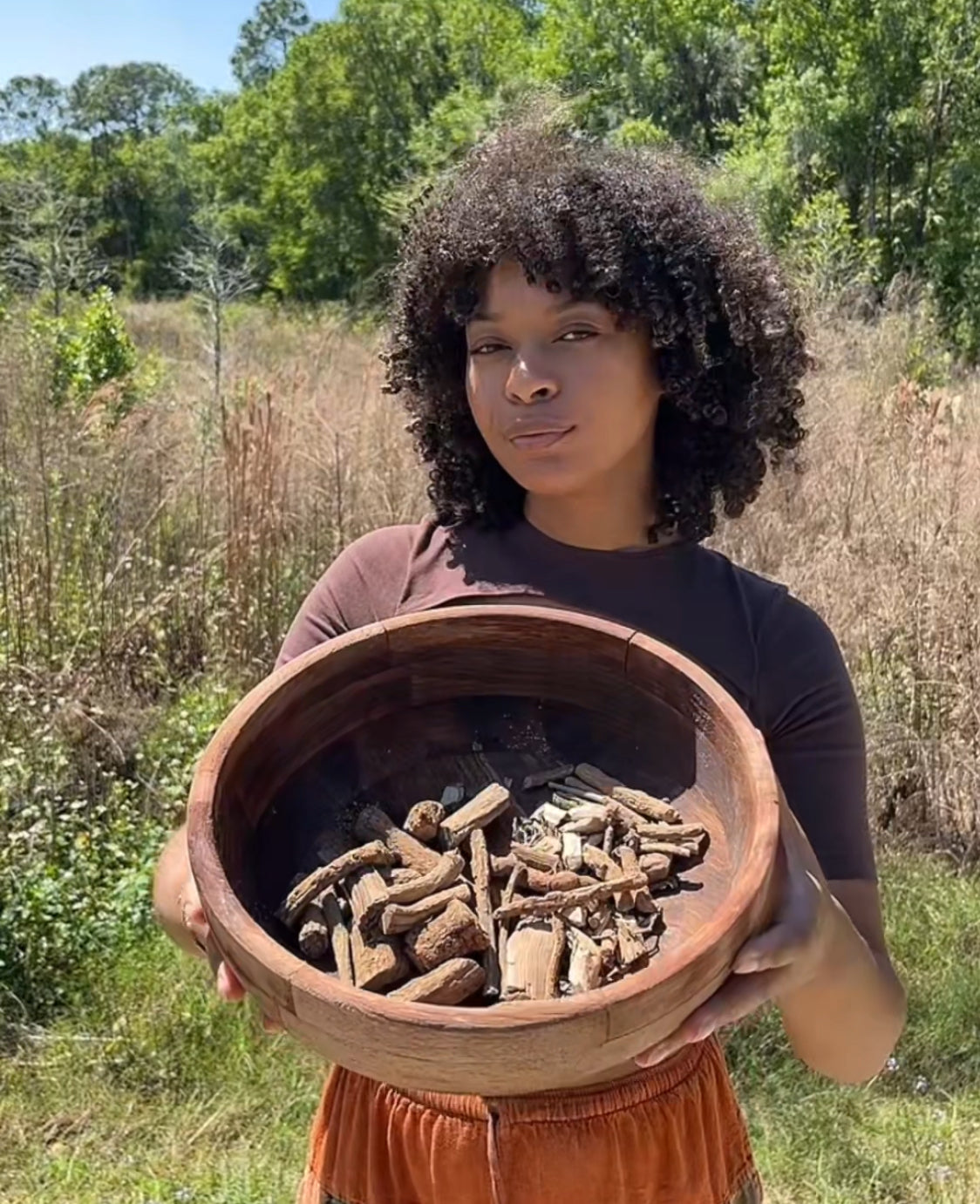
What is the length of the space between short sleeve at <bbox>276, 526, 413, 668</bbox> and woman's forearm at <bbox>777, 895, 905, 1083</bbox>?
20.6 inches

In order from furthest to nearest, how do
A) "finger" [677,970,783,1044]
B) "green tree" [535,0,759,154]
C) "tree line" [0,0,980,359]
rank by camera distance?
"green tree" [535,0,759,154]
"tree line" [0,0,980,359]
"finger" [677,970,783,1044]

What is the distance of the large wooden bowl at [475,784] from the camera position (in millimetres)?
685

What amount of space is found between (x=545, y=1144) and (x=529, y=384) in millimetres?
682

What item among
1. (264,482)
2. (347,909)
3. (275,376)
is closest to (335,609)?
(347,909)

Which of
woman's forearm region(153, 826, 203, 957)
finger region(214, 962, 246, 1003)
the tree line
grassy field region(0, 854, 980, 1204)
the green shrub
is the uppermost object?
the tree line

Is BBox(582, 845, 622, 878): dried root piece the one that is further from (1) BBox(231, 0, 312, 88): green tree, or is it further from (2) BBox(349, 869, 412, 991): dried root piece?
(1) BBox(231, 0, 312, 88): green tree

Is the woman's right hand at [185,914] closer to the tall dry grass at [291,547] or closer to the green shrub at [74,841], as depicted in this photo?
the green shrub at [74,841]

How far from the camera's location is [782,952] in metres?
0.80

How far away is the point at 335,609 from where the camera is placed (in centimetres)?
116

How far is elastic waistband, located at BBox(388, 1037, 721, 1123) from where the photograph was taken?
980 millimetres

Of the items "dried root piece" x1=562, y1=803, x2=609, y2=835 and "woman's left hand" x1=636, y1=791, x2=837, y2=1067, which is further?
"dried root piece" x1=562, y1=803, x2=609, y2=835

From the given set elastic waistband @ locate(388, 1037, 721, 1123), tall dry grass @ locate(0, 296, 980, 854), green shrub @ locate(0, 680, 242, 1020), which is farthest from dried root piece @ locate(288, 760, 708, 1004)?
tall dry grass @ locate(0, 296, 980, 854)

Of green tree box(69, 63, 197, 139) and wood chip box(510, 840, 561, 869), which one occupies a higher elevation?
green tree box(69, 63, 197, 139)

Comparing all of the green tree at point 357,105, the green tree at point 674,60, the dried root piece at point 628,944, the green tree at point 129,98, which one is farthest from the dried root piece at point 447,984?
the green tree at point 129,98
